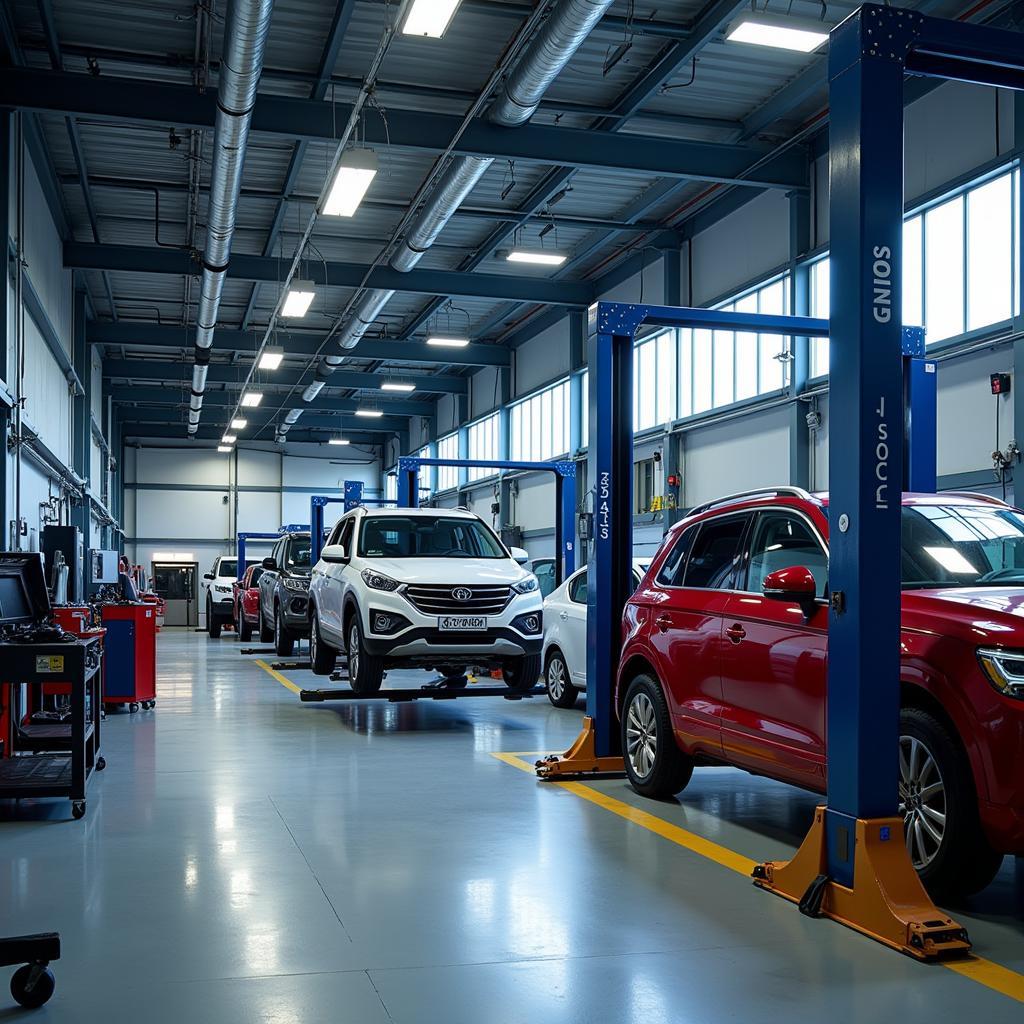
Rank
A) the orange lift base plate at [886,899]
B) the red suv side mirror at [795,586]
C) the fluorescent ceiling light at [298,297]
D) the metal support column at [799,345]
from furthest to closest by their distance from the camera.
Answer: the fluorescent ceiling light at [298,297] < the metal support column at [799,345] < the red suv side mirror at [795,586] < the orange lift base plate at [886,899]

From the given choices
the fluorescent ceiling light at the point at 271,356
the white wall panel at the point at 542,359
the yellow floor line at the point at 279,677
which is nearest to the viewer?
the yellow floor line at the point at 279,677

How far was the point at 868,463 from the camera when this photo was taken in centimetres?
461

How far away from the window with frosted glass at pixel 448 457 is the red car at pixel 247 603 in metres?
10.2

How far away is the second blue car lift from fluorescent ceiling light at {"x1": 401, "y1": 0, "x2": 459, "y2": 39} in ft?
20.8

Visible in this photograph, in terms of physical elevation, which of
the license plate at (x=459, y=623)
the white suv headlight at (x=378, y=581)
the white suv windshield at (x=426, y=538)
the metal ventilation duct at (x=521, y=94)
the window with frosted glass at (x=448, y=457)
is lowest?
the license plate at (x=459, y=623)

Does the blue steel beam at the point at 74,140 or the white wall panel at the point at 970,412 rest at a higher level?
the blue steel beam at the point at 74,140

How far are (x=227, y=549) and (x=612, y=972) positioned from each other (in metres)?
40.4

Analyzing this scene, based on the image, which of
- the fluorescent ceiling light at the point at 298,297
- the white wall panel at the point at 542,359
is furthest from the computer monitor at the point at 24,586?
the white wall panel at the point at 542,359

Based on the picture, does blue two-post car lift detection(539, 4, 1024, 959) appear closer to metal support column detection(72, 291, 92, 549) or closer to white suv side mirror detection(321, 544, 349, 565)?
white suv side mirror detection(321, 544, 349, 565)

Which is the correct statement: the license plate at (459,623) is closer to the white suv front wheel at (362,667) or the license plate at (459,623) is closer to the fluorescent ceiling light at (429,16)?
the white suv front wheel at (362,667)

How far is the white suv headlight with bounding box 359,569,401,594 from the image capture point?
10648 millimetres

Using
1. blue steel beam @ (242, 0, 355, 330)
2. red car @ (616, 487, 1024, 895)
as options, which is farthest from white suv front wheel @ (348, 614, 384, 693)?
blue steel beam @ (242, 0, 355, 330)

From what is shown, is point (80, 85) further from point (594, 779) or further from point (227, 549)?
point (227, 549)

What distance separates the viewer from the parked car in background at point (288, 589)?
57.7 ft
